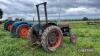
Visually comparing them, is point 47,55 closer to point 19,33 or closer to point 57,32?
point 57,32

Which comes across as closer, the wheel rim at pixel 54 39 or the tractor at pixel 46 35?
the tractor at pixel 46 35

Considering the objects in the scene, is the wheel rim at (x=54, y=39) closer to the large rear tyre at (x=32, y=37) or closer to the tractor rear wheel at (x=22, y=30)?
the large rear tyre at (x=32, y=37)

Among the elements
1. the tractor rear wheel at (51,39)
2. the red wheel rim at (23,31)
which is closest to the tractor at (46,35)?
the tractor rear wheel at (51,39)

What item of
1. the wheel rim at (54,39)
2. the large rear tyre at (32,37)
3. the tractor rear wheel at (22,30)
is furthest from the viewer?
the tractor rear wheel at (22,30)

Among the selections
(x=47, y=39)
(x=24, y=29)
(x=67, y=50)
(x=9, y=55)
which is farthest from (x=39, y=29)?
(x=24, y=29)

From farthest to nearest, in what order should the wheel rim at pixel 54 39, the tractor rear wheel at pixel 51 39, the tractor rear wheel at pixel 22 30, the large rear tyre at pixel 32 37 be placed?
the tractor rear wheel at pixel 22 30 → the large rear tyre at pixel 32 37 → the wheel rim at pixel 54 39 → the tractor rear wheel at pixel 51 39

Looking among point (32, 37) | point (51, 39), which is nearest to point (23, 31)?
point (32, 37)

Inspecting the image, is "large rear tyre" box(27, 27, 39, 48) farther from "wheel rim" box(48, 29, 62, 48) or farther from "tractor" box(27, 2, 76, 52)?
"wheel rim" box(48, 29, 62, 48)

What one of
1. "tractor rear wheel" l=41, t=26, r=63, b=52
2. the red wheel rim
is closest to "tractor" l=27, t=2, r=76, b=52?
"tractor rear wheel" l=41, t=26, r=63, b=52

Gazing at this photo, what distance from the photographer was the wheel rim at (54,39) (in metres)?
12.8

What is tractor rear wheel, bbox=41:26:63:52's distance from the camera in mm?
12156

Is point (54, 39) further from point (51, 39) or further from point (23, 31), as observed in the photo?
point (23, 31)

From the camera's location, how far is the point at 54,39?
13.2 m

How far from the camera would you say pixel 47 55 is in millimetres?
11422
